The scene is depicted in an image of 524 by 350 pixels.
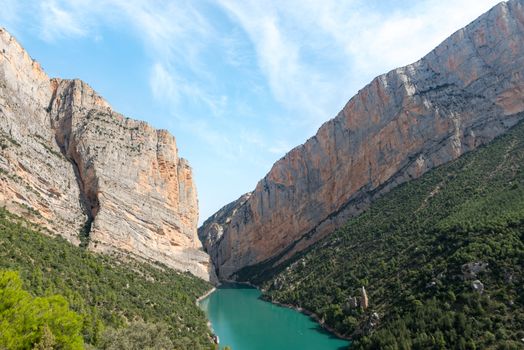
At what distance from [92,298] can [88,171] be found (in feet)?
120

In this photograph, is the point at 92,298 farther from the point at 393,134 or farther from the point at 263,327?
the point at 393,134

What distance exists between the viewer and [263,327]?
47688 mm

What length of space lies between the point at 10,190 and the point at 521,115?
78.1 meters

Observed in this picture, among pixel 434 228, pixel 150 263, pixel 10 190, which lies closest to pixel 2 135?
pixel 10 190

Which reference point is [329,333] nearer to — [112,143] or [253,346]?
[253,346]

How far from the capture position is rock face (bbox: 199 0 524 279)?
235ft

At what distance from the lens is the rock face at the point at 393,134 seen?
71625 millimetres

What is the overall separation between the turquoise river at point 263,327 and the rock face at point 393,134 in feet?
99.0

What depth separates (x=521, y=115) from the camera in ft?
220

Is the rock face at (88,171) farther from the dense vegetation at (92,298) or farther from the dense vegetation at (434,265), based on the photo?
the dense vegetation at (434,265)

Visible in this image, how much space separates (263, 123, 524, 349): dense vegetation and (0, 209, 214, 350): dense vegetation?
1631 centimetres

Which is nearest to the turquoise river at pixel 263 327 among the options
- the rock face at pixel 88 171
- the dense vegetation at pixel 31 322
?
the rock face at pixel 88 171

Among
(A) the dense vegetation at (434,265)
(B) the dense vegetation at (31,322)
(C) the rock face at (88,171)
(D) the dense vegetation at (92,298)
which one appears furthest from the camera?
(C) the rock face at (88,171)

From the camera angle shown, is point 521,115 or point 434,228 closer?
point 434,228
